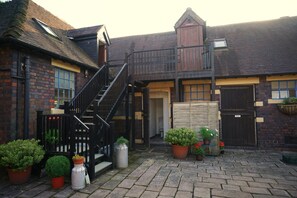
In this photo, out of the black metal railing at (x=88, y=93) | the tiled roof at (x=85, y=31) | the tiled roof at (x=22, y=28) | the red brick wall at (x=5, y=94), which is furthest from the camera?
the tiled roof at (x=85, y=31)

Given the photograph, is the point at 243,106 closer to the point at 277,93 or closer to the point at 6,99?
the point at 277,93

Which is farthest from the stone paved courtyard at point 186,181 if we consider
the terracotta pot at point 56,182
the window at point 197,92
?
the window at point 197,92

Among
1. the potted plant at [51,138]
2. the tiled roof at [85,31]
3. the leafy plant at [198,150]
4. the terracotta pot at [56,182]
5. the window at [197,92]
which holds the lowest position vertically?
the terracotta pot at [56,182]

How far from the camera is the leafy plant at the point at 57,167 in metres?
4.12

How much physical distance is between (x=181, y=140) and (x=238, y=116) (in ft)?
11.7

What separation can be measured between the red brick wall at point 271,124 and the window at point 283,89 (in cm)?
23

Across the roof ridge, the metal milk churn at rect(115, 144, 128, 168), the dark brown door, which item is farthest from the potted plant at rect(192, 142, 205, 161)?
the roof ridge

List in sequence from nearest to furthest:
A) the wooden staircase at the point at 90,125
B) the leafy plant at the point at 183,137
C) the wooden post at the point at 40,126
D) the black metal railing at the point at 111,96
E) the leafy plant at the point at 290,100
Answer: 1. the wooden staircase at the point at 90,125
2. the wooden post at the point at 40,126
3. the black metal railing at the point at 111,96
4. the leafy plant at the point at 183,137
5. the leafy plant at the point at 290,100

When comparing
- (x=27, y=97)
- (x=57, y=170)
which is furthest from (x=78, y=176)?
(x=27, y=97)

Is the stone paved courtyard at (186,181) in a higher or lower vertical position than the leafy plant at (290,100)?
lower

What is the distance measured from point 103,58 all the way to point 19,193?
7535 millimetres

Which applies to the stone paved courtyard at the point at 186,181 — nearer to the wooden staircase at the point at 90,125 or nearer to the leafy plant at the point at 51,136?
the wooden staircase at the point at 90,125

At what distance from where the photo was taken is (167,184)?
4.34 meters

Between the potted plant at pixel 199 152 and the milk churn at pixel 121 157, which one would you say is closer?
the milk churn at pixel 121 157
